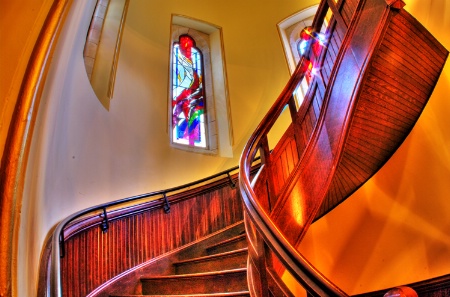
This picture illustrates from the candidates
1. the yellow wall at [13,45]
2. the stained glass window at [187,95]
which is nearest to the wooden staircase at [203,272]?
the yellow wall at [13,45]

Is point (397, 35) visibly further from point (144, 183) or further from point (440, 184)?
point (144, 183)

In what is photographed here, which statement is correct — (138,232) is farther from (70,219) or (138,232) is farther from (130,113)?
(130,113)

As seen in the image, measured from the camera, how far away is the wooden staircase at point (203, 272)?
7.26 feet

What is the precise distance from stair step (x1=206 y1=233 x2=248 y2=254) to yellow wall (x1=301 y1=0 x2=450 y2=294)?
85 cm

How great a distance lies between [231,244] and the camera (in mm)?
2986

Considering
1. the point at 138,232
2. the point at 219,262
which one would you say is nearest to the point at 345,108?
the point at 219,262

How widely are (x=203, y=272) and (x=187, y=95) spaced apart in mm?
2782

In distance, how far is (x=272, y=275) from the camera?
159 cm

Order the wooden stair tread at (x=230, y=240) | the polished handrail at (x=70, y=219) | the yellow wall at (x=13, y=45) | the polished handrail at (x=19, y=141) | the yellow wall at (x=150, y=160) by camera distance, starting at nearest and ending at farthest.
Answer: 1. the polished handrail at (x=19, y=141)
2. the yellow wall at (x=13, y=45)
3. the polished handrail at (x=70, y=219)
4. the yellow wall at (x=150, y=160)
5. the wooden stair tread at (x=230, y=240)

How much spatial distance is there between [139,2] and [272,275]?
152 inches

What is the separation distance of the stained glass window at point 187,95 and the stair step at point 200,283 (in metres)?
1.96

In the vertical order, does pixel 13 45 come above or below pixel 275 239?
above

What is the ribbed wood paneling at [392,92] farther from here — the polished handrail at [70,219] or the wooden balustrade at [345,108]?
the polished handrail at [70,219]

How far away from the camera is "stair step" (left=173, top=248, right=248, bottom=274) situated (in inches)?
99.6
